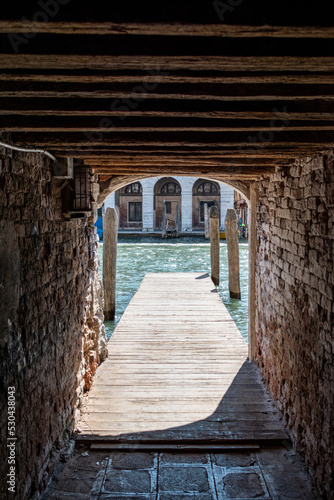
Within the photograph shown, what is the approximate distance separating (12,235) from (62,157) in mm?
1253

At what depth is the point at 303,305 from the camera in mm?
3588

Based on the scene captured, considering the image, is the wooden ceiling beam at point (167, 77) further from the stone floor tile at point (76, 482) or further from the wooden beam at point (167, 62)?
the stone floor tile at point (76, 482)

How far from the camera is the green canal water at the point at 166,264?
35.5 feet

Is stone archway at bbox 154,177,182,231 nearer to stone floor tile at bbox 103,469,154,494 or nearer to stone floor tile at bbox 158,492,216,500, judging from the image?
stone floor tile at bbox 103,469,154,494

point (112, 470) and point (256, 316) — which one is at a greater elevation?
point (256, 316)

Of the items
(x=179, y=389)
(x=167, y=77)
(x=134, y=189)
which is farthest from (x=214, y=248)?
(x=134, y=189)

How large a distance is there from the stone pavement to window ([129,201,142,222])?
1098 inches

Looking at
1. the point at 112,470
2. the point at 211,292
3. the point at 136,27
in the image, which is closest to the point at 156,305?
the point at 211,292

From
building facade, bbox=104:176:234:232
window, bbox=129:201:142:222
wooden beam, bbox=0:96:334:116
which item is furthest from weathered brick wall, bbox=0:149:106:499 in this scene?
window, bbox=129:201:142:222

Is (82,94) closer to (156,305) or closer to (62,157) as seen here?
(62,157)

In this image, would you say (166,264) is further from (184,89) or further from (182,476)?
(184,89)

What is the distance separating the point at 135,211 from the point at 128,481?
93.4ft

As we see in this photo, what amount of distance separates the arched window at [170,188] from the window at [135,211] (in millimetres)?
1965

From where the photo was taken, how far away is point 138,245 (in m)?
23.8
